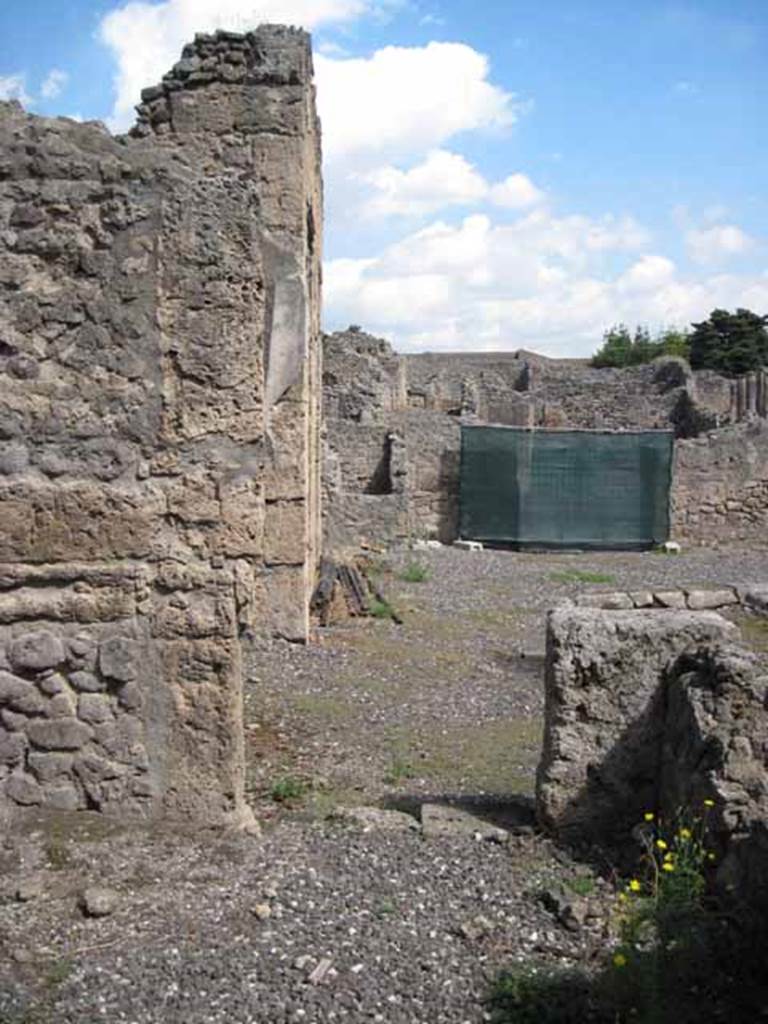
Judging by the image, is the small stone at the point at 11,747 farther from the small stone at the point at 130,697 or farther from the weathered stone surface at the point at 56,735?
the small stone at the point at 130,697

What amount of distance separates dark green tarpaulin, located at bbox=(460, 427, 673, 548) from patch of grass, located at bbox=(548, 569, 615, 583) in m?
3.42

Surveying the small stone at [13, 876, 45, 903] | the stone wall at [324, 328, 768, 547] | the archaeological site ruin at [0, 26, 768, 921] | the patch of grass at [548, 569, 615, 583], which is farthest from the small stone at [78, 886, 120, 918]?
the patch of grass at [548, 569, 615, 583]

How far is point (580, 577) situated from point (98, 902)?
12.5 metres

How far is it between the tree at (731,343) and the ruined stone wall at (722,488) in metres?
25.1

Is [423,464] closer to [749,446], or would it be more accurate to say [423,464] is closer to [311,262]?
[749,446]

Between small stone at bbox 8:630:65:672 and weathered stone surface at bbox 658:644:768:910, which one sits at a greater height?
small stone at bbox 8:630:65:672

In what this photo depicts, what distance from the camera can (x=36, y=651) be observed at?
13.7 feet

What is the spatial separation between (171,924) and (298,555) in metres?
5.79

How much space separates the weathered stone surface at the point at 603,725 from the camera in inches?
177

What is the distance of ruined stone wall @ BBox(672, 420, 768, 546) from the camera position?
2073cm

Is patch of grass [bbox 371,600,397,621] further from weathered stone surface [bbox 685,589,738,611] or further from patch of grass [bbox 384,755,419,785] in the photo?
patch of grass [bbox 384,755,419,785]

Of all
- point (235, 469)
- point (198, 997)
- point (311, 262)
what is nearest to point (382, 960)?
point (198, 997)

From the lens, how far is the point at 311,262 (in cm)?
1093

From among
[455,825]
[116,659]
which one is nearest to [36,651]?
[116,659]
